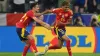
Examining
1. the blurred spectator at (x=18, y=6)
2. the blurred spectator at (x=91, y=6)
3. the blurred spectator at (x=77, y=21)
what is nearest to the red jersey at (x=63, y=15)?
the blurred spectator at (x=77, y=21)

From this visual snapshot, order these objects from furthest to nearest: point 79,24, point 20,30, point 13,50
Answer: point 79,24 < point 13,50 < point 20,30

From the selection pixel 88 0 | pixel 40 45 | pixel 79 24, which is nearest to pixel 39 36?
pixel 40 45

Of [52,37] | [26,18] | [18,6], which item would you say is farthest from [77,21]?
[26,18]

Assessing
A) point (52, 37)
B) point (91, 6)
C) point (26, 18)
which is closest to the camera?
point (26, 18)

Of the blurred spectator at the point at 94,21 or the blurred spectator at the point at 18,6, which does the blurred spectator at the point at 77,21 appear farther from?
the blurred spectator at the point at 18,6

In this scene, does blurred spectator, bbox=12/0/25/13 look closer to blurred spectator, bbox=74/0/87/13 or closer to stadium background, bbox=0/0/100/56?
stadium background, bbox=0/0/100/56

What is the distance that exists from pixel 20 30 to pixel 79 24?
595 centimetres

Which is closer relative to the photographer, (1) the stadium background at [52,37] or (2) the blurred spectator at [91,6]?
(1) the stadium background at [52,37]

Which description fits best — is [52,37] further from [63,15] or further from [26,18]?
[26,18]

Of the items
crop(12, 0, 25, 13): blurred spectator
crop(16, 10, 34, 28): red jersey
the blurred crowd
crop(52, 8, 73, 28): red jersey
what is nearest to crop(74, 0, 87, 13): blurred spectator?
the blurred crowd

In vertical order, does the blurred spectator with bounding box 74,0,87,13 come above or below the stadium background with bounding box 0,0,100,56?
above

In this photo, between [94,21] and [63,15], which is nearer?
[63,15]

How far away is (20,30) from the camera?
1495 cm

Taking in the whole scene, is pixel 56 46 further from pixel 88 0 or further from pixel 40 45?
pixel 88 0
